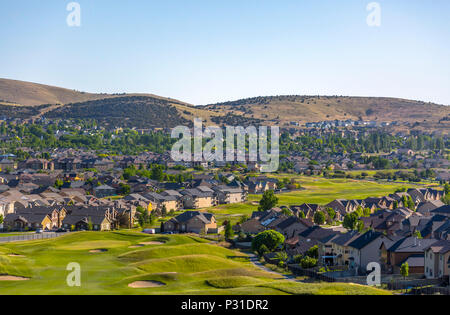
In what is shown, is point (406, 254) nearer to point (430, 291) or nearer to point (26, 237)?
point (430, 291)

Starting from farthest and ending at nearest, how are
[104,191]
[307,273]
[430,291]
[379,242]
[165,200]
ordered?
[104,191] < [165,200] < [379,242] < [307,273] < [430,291]

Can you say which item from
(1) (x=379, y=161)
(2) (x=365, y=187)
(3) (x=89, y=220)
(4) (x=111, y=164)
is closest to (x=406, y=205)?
(2) (x=365, y=187)

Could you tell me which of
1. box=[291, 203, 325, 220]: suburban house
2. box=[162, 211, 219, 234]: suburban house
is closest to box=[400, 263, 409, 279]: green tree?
box=[162, 211, 219, 234]: suburban house

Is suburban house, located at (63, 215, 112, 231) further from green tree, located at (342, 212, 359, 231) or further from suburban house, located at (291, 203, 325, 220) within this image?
green tree, located at (342, 212, 359, 231)

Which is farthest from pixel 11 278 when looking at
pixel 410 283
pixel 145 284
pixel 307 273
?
pixel 410 283

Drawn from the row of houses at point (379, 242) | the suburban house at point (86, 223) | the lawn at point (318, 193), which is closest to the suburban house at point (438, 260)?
the row of houses at point (379, 242)

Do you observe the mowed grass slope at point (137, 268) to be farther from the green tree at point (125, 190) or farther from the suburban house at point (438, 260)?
the green tree at point (125, 190)
